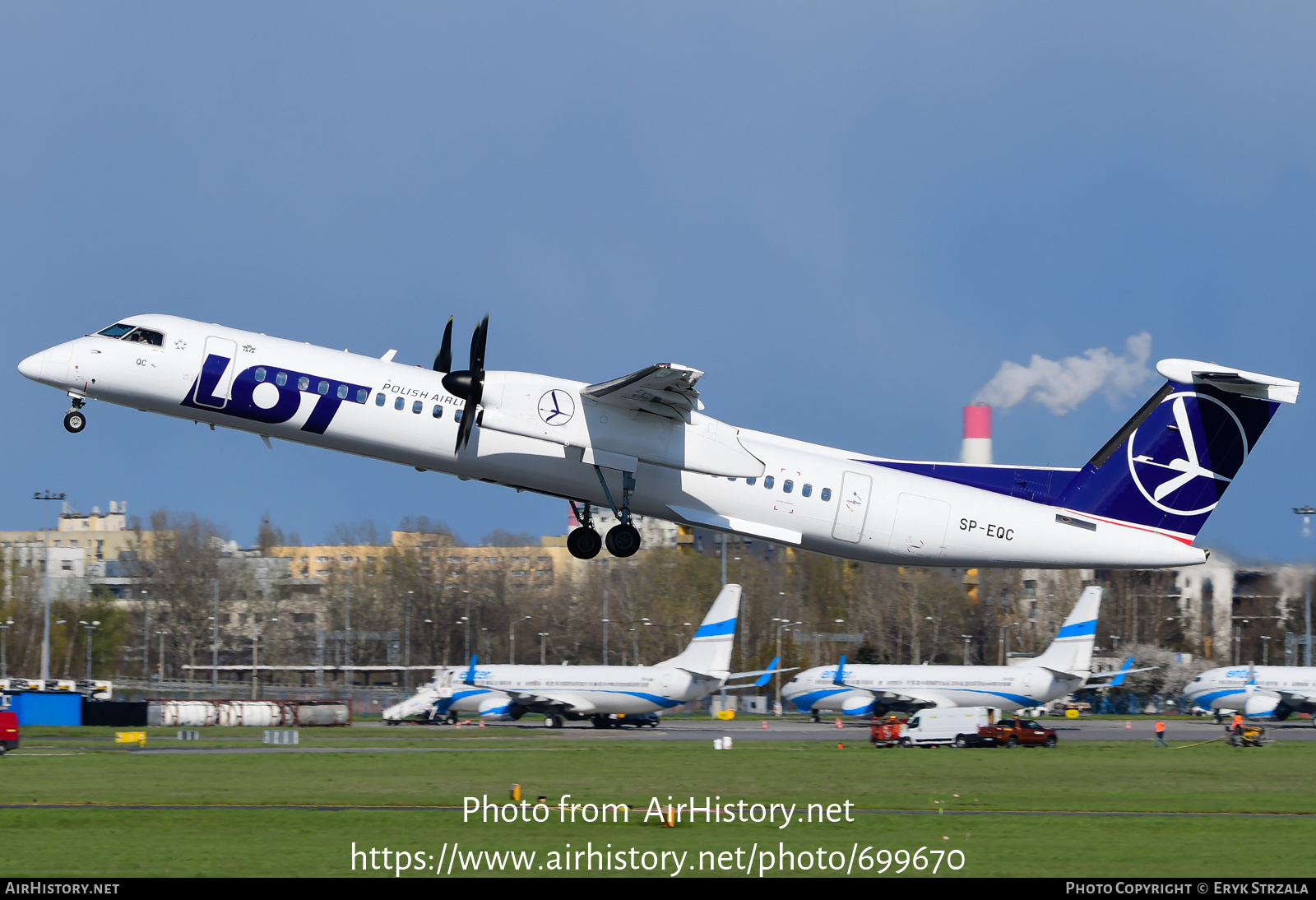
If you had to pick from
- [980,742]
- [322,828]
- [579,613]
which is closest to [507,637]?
[579,613]

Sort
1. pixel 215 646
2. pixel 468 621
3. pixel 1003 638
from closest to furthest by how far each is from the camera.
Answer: pixel 1003 638, pixel 215 646, pixel 468 621

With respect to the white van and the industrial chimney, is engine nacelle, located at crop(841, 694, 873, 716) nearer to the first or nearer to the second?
the white van

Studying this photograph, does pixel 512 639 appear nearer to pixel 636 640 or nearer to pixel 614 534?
pixel 636 640

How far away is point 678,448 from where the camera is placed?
24.5m

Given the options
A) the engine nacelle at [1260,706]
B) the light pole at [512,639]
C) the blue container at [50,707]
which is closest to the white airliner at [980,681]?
the engine nacelle at [1260,706]

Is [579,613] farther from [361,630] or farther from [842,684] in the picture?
[842,684]

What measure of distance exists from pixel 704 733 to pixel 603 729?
4485 mm

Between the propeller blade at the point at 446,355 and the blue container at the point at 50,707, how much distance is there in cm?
4782

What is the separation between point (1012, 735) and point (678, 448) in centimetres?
3125

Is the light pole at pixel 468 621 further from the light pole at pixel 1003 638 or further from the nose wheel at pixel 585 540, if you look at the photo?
the nose wheel at pixel 585 540

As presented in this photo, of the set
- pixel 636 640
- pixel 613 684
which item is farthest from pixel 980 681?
pixel 636 640

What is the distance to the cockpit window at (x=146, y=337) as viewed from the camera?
24891 mm
